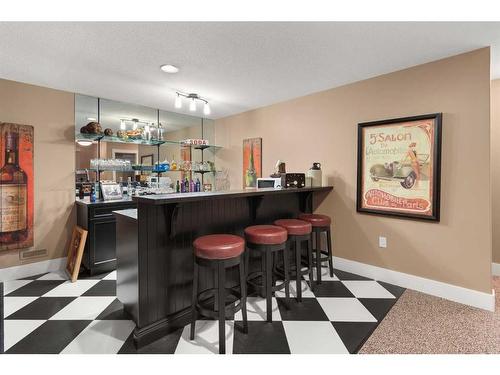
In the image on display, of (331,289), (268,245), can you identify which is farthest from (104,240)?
(331,289)

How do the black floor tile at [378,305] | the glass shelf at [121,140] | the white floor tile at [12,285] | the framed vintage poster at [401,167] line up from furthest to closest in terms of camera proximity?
the glass shelf at [121,140] → the white floor tile at [12,285] → the framed vintage poster at [401,167] → the black floor tile at [378,305]

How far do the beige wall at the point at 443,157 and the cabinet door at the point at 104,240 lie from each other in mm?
2590

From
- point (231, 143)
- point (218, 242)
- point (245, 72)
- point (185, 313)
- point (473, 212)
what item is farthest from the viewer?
point (231, 143)

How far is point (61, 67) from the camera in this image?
2.58 m

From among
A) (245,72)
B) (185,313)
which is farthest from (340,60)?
(185,313)

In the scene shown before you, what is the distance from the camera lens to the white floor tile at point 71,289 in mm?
2566

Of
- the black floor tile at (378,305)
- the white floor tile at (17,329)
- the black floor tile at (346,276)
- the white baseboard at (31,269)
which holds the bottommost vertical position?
the white floor tile at (17,329)

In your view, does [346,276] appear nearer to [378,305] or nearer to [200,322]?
[378,305]

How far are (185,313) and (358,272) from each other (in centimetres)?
213

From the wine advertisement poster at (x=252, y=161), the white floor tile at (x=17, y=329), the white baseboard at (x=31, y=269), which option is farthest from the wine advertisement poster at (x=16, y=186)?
the wine advertisement poster at (x=252, y=161)

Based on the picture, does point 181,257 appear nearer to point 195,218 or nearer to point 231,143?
point 195,218

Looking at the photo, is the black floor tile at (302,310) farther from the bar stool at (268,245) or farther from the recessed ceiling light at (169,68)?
the recessed ceiling light at (169,68)

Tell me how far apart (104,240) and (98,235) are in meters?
0.10

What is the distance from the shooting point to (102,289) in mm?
2684
